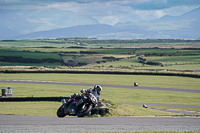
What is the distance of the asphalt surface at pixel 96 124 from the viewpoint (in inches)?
907

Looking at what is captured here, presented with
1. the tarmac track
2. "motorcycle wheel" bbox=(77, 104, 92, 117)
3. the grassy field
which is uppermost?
"motorcycle wheel" bbox=(77, 104, 92, 117)

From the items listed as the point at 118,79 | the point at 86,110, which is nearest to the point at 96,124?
the point at 86,110

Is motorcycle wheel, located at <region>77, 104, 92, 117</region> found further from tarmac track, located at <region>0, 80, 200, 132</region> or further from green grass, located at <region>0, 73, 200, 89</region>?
green grass, located at <region>0, 73, 200, 89</region>

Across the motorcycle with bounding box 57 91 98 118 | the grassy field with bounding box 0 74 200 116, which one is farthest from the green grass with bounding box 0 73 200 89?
the motorcycle with bounding box 57 91 98 118

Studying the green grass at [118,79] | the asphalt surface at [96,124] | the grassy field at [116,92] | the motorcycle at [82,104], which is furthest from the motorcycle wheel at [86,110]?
the green grass at [118,79]

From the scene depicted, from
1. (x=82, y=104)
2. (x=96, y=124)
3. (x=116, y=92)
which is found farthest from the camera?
(x=116, y=92)

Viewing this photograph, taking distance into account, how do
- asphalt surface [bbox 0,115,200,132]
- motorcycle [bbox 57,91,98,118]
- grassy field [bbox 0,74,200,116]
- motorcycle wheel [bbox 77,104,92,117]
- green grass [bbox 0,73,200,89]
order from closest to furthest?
1. motorcycle [bbox 57,91,98,118]
2. motorcycle wheel [bbox 77,104,92,117]
3. asphalt surface [bbox 0,115,200,132]
4. grassy field [bbox 0,74,200,116]
5. green grass [bbox 0,73,200,89]

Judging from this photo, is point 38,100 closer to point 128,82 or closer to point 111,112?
point 111,112

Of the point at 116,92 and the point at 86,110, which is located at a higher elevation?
the point at 86,110

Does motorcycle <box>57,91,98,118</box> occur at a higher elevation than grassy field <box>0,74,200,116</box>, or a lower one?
higher

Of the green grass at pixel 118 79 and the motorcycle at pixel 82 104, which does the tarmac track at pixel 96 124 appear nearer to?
the motorcycle at pixel 82 104

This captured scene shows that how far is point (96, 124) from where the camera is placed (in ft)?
81.2

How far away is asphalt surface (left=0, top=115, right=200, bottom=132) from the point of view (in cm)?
2303

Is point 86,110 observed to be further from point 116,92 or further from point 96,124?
point 116,92
